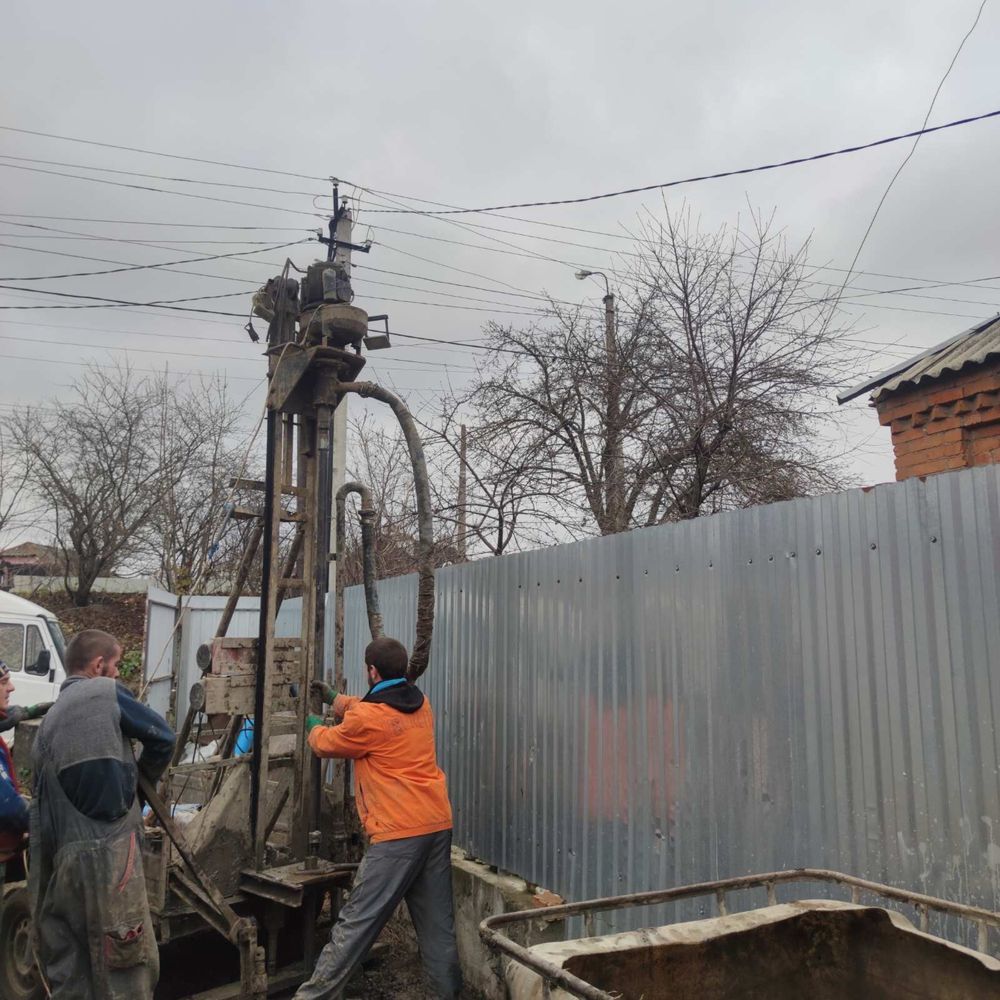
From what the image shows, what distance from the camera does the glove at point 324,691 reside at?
5.04 meters

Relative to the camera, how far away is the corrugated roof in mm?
6430

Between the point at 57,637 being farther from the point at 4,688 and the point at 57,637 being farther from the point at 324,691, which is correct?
the point at 324,691

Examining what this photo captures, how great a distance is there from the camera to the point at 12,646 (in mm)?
10484

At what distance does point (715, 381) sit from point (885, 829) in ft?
25.5

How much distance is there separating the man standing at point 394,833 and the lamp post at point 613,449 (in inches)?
252

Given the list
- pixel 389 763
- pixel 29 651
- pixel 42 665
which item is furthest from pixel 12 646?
pixel 389 763

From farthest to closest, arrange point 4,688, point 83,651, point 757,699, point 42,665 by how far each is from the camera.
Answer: point 42,665, point 4,688, point 83,651, point 757,699

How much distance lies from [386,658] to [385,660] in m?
0.01

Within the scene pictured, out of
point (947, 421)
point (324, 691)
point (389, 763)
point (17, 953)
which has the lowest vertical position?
point (17, 953)

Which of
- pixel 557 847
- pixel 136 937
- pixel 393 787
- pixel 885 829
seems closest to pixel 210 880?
pixel 136 937

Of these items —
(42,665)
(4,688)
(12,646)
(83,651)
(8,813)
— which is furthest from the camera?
(12,646)

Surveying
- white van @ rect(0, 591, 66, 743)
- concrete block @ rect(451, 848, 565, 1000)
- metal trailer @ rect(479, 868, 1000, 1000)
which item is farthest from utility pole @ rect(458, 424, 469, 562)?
metal trailer @ rect(479, 868, 1000, 1000)

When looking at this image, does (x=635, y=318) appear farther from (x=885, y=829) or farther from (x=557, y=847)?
(x=885, y=829)

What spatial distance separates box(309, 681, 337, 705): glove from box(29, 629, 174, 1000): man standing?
53.3 inches
